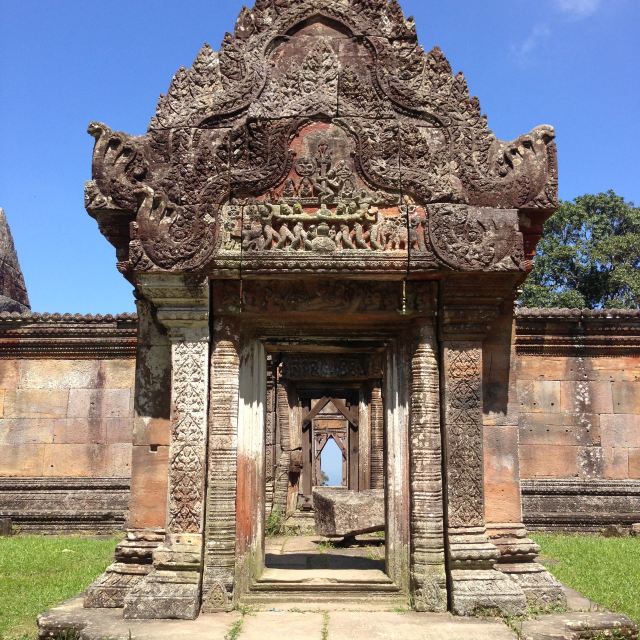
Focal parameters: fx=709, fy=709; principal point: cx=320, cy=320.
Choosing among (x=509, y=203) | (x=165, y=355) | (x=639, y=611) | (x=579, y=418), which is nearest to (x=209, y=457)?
(x=165, y=355)

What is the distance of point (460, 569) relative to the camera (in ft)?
18.3

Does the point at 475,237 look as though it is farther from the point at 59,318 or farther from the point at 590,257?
the point at 590,257

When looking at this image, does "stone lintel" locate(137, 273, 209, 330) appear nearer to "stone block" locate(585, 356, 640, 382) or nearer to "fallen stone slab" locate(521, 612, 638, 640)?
"fallen stone slab" locate(521, 612, 638, 640)

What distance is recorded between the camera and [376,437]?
52.3ft

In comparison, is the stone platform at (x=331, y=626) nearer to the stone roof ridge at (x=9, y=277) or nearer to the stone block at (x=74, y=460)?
the stone block at (x=74, y=460)

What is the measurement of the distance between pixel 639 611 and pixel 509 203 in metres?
3.87

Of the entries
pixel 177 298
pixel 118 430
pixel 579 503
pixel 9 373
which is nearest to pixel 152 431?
pixel 177 298

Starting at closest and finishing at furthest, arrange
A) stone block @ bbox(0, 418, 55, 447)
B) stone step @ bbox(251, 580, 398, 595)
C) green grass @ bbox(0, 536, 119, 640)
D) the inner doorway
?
stone step @ bbox(251, 580, 398, 595) < green grass @ bbox(0, 536, 119, 640) < the inner doorway < stone block @ bbox(0, 418, 55, 447)

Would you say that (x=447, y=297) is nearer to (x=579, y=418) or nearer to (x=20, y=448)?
(x=579, y=418)

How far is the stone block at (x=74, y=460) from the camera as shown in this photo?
47.5 ft

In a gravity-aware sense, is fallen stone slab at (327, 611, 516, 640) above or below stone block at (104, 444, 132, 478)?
below

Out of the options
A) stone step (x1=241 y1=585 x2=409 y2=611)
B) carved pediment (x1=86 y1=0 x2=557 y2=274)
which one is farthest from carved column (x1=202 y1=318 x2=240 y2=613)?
carved pediment (x1=86 y1=0 x2=557 y2=274)

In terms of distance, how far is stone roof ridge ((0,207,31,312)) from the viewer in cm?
1645

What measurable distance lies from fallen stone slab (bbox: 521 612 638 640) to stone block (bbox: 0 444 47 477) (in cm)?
1190
